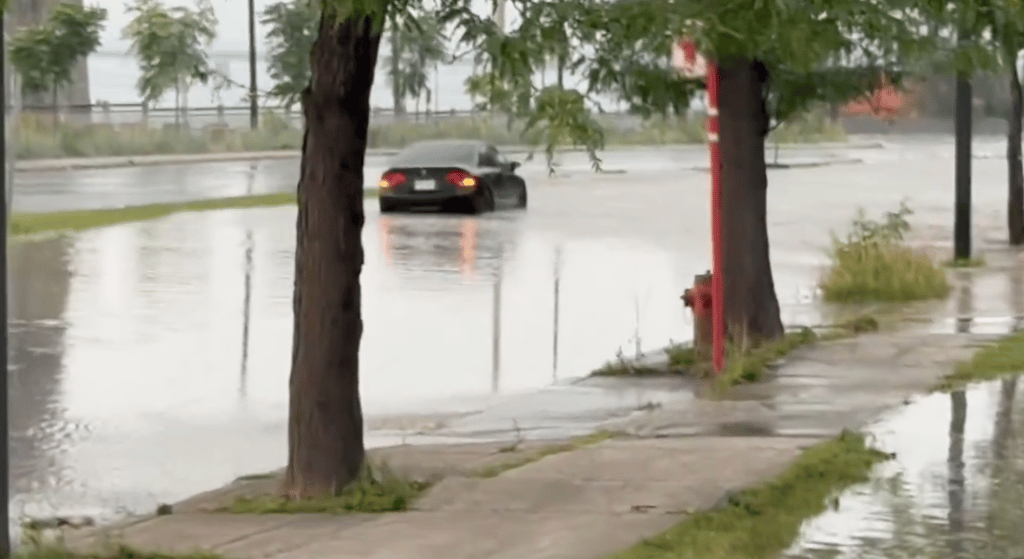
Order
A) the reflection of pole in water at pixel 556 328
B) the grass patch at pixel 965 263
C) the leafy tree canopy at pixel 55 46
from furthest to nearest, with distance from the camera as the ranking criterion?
the leafy tree canopy at pixel 55 46 → the grass patch at pixel 965 263 → the reflection of pole in water at pixel 556 328

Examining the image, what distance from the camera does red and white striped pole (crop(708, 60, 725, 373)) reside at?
15562 millimetres

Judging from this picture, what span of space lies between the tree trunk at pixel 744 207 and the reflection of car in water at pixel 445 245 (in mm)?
8312

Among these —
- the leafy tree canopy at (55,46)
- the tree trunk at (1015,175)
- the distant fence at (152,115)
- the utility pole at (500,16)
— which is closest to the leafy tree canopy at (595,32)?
the utility pole at (500,16)

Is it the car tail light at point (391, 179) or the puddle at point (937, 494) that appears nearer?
the puddle at point (937, 494)

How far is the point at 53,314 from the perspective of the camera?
2095 cm

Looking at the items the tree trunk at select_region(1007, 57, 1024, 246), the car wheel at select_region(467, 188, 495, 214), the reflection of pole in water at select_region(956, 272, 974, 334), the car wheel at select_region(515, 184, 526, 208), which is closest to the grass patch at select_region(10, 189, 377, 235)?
the car wheel at select_region(467, 188, 495, 214)

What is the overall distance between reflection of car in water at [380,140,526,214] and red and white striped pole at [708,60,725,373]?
71.2 feet

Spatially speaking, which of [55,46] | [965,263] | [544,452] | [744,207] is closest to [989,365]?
[744,207]

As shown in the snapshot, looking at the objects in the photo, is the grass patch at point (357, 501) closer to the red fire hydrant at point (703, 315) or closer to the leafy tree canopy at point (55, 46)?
the red fire hydrant at point (703, 315)

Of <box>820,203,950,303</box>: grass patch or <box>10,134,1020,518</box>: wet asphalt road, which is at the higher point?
<box>820,203,950,303</box>: grass patch

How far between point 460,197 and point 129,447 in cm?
2477

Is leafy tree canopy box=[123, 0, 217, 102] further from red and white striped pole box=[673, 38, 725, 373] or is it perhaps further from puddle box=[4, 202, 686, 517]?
red and white striped pole box=[673, 38, 725, 373]

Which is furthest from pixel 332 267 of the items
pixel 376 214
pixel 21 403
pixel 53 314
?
pixel 376 214

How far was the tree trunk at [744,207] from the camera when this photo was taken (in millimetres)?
17016
